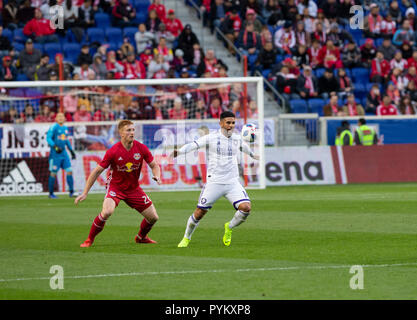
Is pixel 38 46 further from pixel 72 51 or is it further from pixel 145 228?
pixel 145 228

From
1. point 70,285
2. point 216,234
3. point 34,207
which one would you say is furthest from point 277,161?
point 70,285

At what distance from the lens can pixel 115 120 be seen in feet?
95.0

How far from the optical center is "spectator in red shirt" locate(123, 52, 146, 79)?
31.1m

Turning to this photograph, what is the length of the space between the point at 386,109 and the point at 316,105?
235 cm

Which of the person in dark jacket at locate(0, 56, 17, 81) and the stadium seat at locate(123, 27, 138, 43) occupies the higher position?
the stadium seat at locate(123, 27, 138, 43)

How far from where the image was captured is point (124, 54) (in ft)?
103

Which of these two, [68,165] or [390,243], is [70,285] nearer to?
[390,243]

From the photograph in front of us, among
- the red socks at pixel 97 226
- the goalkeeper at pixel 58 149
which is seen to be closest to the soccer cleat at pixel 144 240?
the red socks at pixel 97 226

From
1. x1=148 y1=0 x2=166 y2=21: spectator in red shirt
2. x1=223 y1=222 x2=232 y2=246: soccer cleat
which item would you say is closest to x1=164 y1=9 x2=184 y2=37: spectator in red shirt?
x1=148 y1=0 x2=166 y2=21: spectator in red shirt

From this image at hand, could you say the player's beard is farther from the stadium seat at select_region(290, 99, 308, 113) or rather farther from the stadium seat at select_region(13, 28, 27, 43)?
the stadium seat at select_region(13, 28, 27, 43)

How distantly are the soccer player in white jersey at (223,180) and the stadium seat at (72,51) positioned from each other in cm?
1849

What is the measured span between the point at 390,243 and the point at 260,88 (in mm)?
15311

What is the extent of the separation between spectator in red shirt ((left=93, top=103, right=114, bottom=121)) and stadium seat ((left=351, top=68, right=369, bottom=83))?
995 centimetres

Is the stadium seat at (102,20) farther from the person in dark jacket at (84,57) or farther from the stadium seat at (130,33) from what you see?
the person in dark jacket at (84,57)
